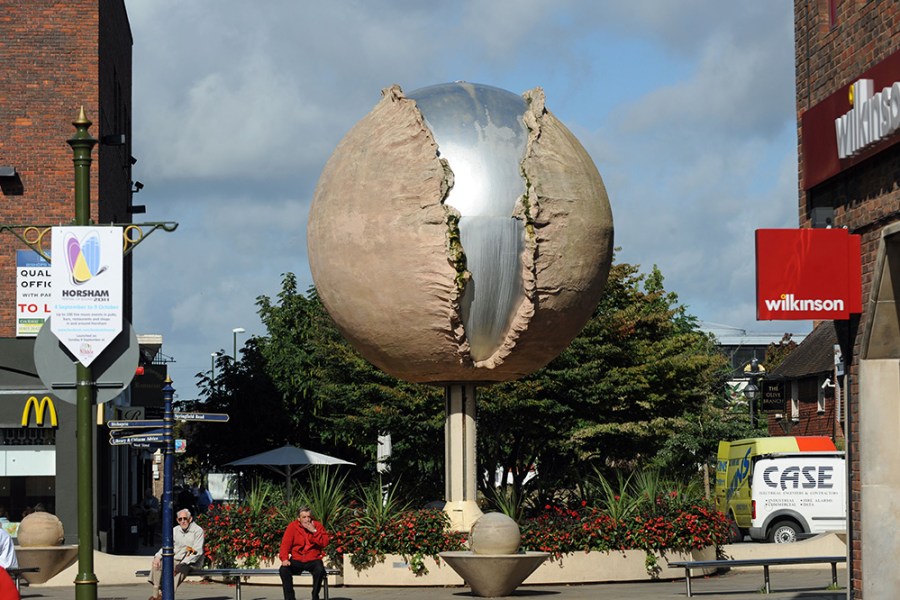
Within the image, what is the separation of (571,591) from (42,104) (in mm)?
16758

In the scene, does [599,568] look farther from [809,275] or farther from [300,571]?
[809,275]

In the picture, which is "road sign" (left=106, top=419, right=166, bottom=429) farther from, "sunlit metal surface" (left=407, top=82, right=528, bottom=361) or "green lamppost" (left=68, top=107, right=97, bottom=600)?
"sunlit metal surface" (left=407, top=82, right=528, bottom=361)

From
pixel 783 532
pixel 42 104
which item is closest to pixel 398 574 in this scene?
pixel 783 532

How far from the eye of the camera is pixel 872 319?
43.7 feet

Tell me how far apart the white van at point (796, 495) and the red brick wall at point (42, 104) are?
48.6ft

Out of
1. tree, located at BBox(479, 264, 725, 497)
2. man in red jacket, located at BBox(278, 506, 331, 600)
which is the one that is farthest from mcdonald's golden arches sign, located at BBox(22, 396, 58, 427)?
man in red jacket, located at BBox(278, 506, 331, 600)

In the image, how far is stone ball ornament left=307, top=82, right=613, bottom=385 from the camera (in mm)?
19406

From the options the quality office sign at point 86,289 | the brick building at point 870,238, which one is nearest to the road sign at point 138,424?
the quality office sign at point 86,289

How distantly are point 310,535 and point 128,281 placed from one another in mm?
24663

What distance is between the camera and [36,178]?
3062 centimetres

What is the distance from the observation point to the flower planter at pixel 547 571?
21.1 metres

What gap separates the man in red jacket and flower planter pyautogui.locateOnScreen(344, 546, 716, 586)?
2675 mm

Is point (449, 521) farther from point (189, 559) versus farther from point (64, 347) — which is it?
point (64, 347)

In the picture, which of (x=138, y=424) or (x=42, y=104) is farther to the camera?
(x=42, y=104)
